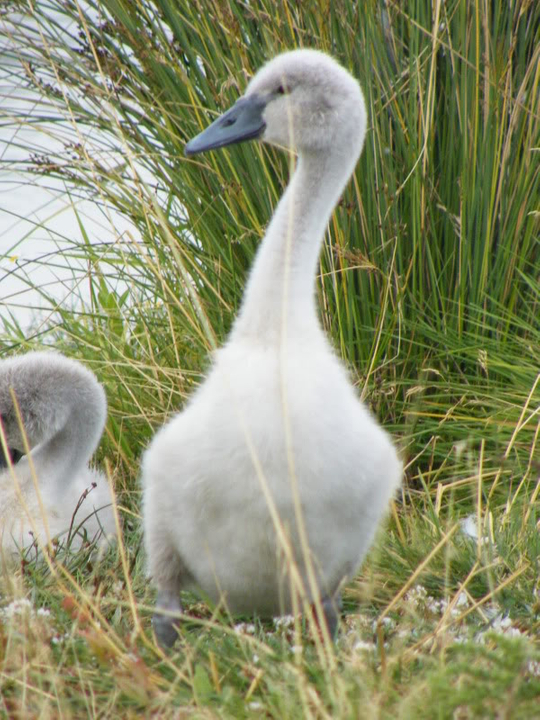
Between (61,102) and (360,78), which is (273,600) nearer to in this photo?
(360,78)

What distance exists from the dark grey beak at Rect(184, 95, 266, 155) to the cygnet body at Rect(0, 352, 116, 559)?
1487 mm

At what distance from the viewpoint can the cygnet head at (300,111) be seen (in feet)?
9.45

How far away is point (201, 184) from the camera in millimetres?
4398

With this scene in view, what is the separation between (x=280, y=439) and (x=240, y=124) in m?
1.00

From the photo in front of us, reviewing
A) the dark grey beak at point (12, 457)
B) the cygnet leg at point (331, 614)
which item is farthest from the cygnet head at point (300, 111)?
the dark grey beak at point (12, 457)

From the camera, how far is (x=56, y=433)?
167 inches

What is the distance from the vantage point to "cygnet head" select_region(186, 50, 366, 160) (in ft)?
9.45

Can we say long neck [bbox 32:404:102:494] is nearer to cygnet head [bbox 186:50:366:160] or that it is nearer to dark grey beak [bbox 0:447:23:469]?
dark grey beak [bbox 0:447:23:469]

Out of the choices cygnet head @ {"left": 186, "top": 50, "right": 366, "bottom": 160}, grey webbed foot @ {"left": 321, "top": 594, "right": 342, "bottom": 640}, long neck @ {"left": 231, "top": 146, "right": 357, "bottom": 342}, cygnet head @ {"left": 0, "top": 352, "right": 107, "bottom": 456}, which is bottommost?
grey webbed foot @ {"left": 321, "top": 594, "right": 342, "bottom": 640}

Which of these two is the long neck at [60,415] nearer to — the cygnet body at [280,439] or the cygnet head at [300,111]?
the cygnet body at [280,439]

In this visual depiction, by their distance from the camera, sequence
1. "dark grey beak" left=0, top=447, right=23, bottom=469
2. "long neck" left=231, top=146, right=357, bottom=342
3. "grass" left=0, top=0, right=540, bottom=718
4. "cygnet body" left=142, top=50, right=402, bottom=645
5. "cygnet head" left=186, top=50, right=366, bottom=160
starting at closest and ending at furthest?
"cygnet body" left=142, top=50, right=402, bottom=645 → "long neck" left=231, top=146, right=357, bottom=342 → "cygnet head" left=186, top=50, right=366, bottom=160 → "grass" left=0, top=0, right=540, bottom=718 → "dark grey beak" left=0, top=447, right=23, bottom=469

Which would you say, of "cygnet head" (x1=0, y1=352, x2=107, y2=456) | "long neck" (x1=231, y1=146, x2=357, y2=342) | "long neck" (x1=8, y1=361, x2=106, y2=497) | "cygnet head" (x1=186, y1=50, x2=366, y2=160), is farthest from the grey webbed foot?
"cygnet head" (x1=0, y1=352, x2=107, y2=456)

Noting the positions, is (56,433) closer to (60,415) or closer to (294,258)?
(60,415)

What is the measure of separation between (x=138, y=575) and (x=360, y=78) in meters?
2.07
